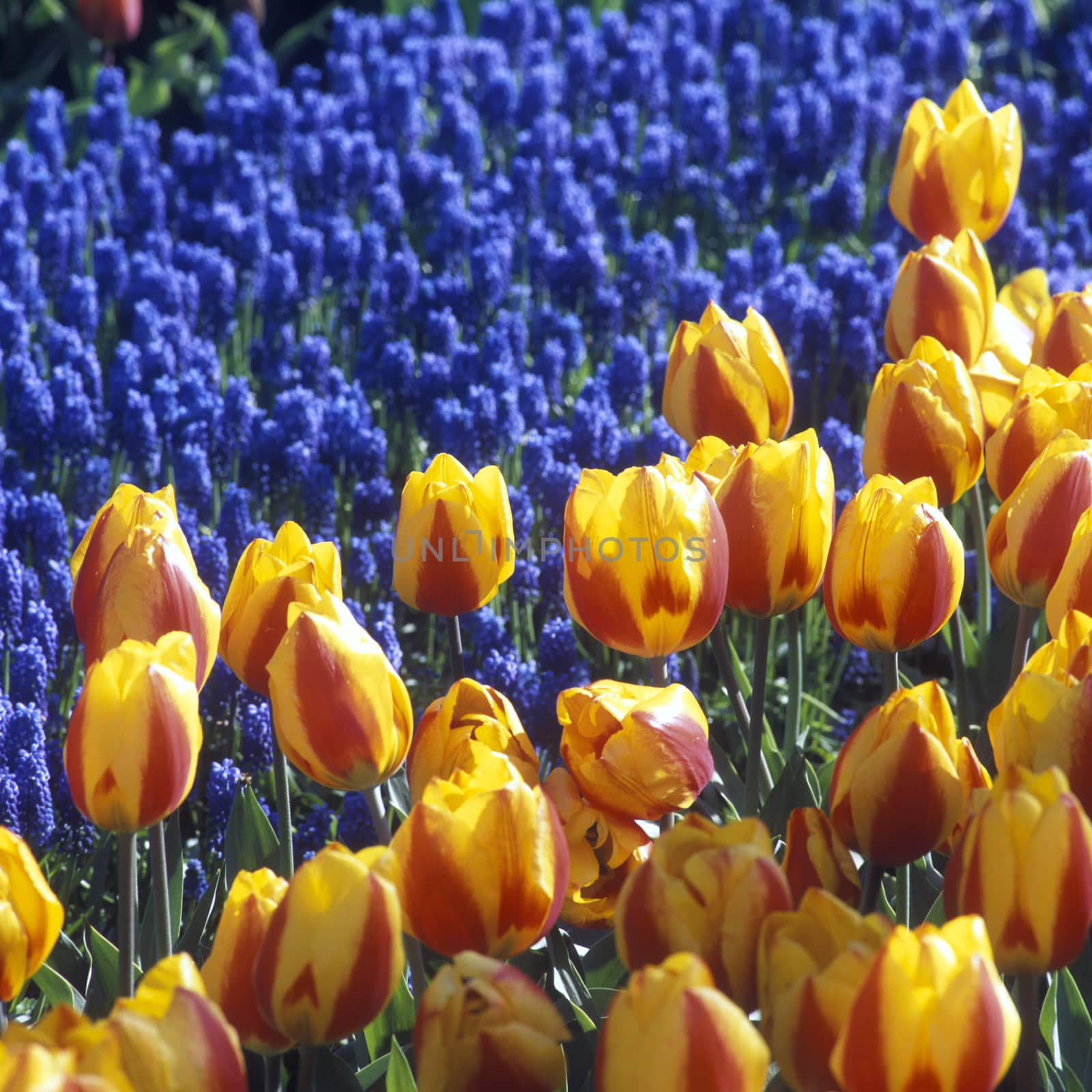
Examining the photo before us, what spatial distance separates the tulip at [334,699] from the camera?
42.7 inches

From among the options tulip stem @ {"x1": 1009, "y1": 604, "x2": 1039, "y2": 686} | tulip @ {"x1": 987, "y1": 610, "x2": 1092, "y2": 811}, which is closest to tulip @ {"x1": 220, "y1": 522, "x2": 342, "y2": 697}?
tulip @ {"x1": 987, "y1": 610, "x2": 1092, "y2": 811}

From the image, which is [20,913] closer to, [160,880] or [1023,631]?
[160,880]

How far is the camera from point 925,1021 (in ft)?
2.63

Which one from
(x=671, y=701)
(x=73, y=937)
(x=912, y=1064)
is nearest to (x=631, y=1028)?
(x=912, y=1064)

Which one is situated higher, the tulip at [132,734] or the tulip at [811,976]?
the tulip at [132,734]

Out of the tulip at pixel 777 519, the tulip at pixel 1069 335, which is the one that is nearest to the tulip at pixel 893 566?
the tulip at pixel 777 519

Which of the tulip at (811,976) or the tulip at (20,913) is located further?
the tulip at (20,913)

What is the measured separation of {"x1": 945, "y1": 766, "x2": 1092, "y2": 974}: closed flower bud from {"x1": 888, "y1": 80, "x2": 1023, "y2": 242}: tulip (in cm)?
130

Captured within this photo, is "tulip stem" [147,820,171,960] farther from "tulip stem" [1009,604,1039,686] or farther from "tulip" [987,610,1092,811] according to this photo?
"tulip stem" [1009,604,1039,686]

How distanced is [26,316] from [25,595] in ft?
3.85

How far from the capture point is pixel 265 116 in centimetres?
392

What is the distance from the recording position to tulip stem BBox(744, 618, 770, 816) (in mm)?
1405

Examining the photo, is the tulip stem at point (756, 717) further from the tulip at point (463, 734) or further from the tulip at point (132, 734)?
the tulip at point (132, 734)

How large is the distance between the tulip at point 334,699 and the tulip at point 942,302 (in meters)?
0.90
